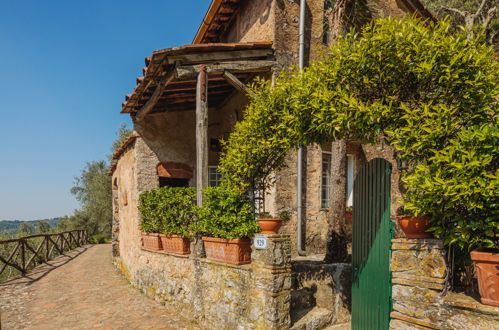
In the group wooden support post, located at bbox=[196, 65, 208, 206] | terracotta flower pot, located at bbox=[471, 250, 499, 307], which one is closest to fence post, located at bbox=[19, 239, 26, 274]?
wooden support post, located at bbox=[196, 65, 208, 206]

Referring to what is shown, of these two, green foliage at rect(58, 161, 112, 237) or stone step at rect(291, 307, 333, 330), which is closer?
stone step at rect(291, 307, 333, 330)

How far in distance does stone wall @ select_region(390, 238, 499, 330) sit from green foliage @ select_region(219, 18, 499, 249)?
0.77 ft

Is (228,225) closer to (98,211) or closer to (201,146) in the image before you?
(201,146)

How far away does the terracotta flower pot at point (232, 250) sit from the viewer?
4418mm

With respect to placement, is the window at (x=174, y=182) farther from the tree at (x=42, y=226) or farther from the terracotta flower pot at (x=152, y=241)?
the tree at (x=42, y=226)

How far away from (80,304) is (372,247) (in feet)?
20.5

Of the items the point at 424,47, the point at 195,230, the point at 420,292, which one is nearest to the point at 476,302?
the point at 420,292

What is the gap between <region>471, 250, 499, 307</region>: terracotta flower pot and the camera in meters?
2.15

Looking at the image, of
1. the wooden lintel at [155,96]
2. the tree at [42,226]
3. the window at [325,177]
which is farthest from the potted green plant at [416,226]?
the tree at [42,226]

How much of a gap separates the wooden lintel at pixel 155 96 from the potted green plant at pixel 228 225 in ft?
8.86

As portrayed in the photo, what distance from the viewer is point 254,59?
6801mm

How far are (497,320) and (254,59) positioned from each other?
5.96m

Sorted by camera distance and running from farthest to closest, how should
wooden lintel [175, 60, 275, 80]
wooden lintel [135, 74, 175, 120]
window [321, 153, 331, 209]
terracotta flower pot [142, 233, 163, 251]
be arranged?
1. window [321, 153, 331, 209]
2. terracotta flower pot [142, 233, 163, 251]
3. wooden lintel [135, 74, 175, 120]
4. wooden lintel [175, 60, 275, 80]

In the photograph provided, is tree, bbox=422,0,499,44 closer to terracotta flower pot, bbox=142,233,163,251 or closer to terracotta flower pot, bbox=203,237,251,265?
terracotta flower pot, bbox=203,237,251,265
